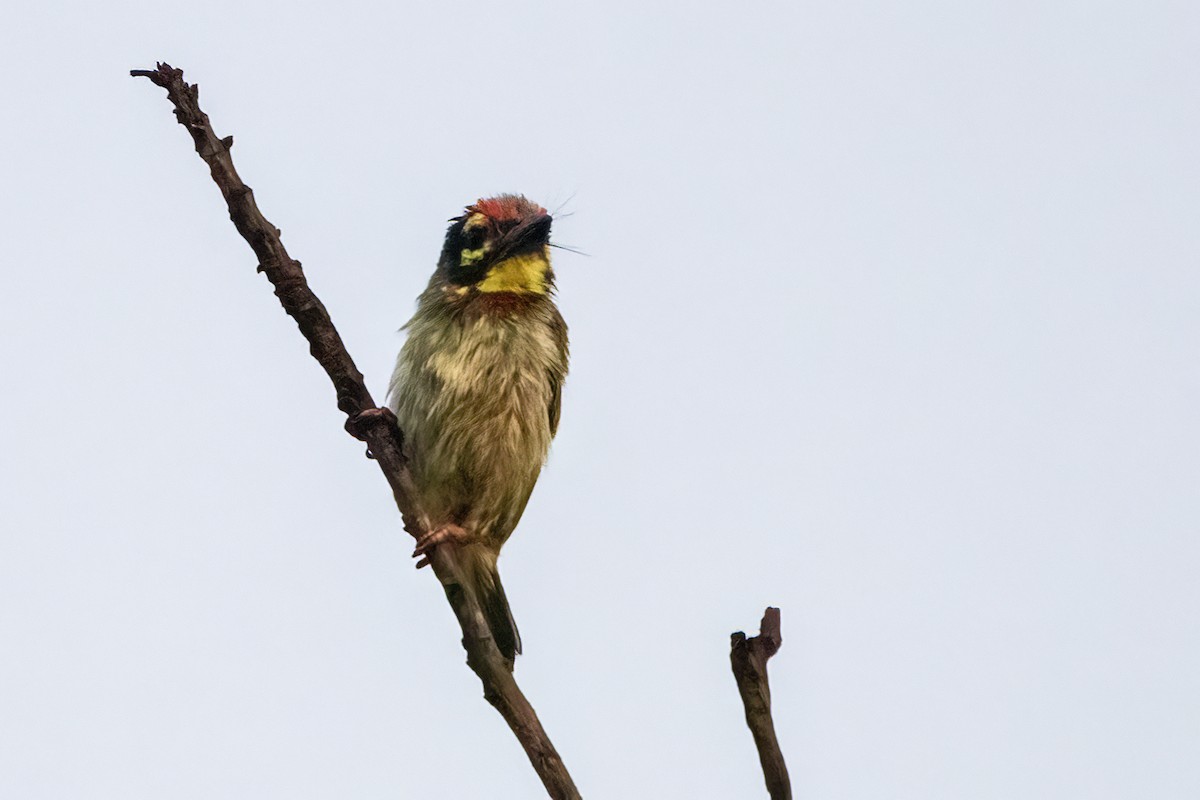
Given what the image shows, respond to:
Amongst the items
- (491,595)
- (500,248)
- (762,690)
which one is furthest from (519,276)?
(762,690)

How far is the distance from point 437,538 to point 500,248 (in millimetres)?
1781

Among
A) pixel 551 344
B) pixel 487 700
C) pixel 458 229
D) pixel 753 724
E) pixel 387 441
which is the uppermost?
pixel 458 229

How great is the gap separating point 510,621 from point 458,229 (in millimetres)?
1891

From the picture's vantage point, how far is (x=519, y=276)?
6777 mm

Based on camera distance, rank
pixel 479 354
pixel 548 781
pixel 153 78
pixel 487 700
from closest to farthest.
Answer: pixel 548 781
pixel 487 700
pixel 153 78
pixel 479 354

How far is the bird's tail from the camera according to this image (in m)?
6.59

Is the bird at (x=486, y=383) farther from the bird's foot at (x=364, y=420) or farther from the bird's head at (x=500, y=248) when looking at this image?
the bird's foot at (x=364, y=420)

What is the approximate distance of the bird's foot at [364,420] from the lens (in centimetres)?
505

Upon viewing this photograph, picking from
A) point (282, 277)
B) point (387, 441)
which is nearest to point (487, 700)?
point (387, 441)

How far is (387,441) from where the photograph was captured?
5.02 meters

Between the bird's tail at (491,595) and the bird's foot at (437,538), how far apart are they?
158mm

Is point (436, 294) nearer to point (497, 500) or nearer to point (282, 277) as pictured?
point (497, 500)

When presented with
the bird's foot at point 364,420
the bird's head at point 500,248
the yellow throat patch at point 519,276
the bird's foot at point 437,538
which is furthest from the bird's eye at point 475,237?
the bird's foot at point 364,420

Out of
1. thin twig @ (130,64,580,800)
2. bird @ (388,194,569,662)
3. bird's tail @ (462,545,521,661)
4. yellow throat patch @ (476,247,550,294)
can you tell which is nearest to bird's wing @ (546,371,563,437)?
bird @ (388,194,569,662)
